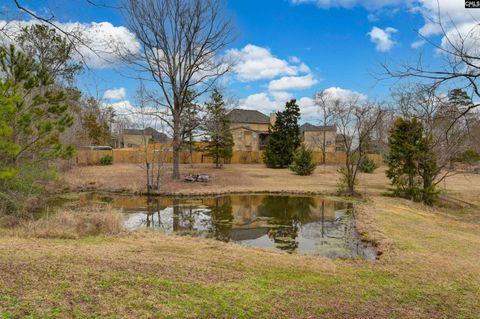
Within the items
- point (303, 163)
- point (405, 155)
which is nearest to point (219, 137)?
point (303, 163)

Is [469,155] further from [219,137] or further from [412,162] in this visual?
[219,137]

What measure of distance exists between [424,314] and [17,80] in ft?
36.0

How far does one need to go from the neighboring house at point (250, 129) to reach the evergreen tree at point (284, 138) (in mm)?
9409

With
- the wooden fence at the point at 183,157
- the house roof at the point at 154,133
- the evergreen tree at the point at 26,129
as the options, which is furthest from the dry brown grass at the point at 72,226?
the wooden fence at the point at 183,157

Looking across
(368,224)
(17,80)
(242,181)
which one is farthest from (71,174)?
(368,224)

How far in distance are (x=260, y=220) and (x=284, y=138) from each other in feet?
71.9

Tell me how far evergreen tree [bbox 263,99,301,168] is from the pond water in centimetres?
1512

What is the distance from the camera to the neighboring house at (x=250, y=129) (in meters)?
44.2

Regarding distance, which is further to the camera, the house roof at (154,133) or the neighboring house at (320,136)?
the neighboring house at (320,136)

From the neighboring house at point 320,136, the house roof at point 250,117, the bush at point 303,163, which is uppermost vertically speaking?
the house roof at point 250,117

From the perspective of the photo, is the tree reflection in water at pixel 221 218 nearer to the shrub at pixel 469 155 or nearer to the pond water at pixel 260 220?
the pond water at pixel 260 220

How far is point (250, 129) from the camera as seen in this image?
44656mm

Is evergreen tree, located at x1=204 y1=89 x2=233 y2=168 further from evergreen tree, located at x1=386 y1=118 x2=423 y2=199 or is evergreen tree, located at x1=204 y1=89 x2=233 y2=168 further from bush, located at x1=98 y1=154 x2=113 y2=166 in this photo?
evergreen tree, located at x1=386 y1=118 x2=423 y2=199

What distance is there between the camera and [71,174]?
23422mm
